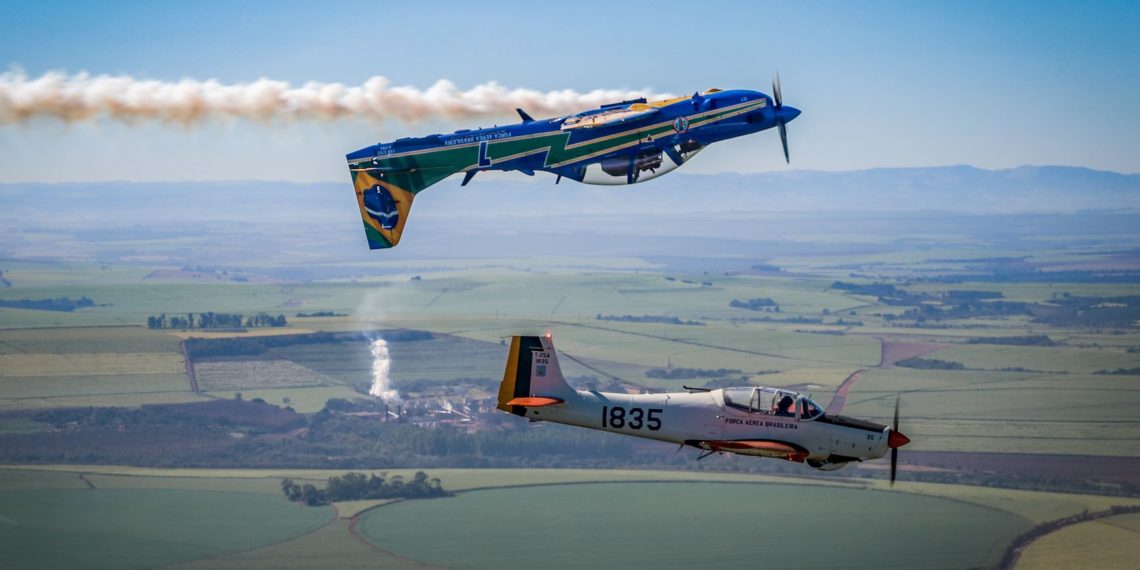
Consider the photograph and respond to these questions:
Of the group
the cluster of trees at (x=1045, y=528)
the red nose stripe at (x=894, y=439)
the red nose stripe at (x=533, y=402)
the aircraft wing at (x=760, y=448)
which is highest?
the red nose stripe at (x=533, y=402)

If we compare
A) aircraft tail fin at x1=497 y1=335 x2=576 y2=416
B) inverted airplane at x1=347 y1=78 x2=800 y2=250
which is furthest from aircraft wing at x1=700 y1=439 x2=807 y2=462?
inverted airplane at x1=347 y1=78 x2=800 y2=250

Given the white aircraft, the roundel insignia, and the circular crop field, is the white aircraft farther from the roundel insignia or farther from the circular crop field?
the circular crop field

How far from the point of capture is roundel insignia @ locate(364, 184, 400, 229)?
143 feet

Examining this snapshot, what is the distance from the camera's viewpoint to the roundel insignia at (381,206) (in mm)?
43625

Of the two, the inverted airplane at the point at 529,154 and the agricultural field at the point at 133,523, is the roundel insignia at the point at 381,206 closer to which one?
the inverted airplane at the point at 529,154

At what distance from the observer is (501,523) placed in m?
129

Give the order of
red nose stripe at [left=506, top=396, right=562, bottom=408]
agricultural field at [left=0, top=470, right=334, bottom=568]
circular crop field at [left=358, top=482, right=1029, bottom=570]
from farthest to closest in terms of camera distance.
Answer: agricultural field at [left=0, top=470, right=334, bottom=568] → circular crop field at [left=358, top=482, right=1029, bottom=570] → red nose stripe at [left=506, top=396, right=562, bottom=408]

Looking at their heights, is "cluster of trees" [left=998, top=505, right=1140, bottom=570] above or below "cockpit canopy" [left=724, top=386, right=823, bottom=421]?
below

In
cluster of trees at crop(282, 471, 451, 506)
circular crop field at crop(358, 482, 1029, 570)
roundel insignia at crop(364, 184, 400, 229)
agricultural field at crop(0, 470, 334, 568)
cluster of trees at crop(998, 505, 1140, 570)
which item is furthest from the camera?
cluster of trees at crop(282, 471, 451, 506)

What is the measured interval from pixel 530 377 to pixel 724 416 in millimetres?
6823

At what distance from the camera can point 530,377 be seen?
45156 mm

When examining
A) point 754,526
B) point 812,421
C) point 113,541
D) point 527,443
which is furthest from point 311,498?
point 812,421

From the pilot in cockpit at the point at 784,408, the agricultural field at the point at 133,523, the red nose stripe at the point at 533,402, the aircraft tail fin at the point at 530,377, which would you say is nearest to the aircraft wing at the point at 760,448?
the pilot in cockpit at the point at 784,408

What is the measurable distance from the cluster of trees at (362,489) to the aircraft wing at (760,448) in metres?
101
